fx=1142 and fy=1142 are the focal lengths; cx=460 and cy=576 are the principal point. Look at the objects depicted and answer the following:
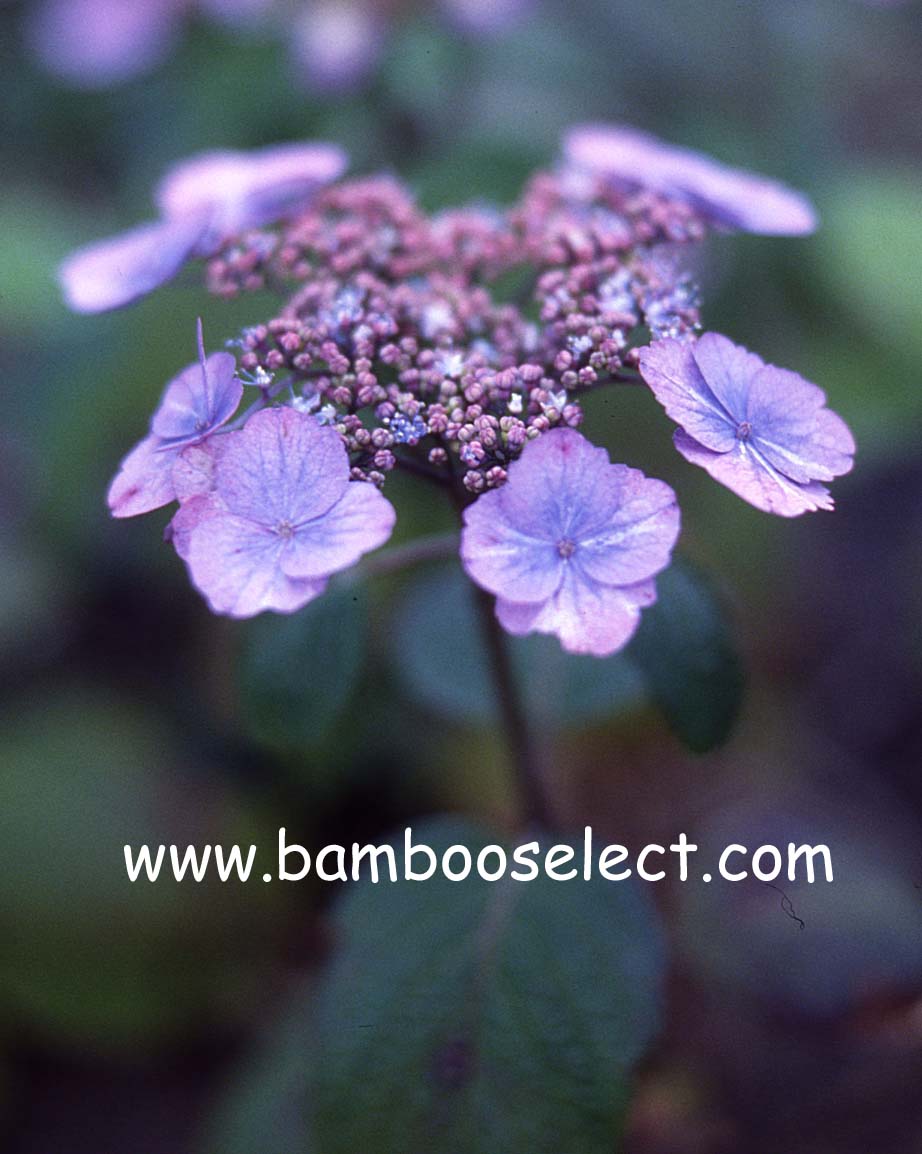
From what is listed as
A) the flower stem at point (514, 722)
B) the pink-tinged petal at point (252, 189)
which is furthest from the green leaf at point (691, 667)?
the pink-tinged petal at point (252, 189)

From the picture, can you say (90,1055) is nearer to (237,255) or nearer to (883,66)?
(237,255)

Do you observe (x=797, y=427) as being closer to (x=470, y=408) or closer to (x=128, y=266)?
(x=470, y=408)

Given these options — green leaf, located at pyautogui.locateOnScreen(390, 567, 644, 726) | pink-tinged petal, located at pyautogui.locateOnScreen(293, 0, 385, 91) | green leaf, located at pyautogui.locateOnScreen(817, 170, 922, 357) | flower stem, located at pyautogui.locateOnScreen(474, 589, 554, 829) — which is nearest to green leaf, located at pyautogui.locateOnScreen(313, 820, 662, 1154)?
flower stem, located at pyautogui.locateOnScreen(474, 589, 554, 829)

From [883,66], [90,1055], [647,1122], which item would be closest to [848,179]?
[883,66]

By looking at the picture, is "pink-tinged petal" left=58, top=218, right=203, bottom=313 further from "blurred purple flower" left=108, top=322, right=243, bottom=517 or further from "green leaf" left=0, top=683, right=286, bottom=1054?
"green leaf" left=0, top=683, right=286, bottom=1054

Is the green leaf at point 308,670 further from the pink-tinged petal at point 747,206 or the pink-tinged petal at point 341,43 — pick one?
the pink-tinged petal at point 341,43

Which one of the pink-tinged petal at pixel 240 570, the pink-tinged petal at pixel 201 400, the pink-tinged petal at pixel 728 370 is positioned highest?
the pink-tinged petal at pixel 201 400
